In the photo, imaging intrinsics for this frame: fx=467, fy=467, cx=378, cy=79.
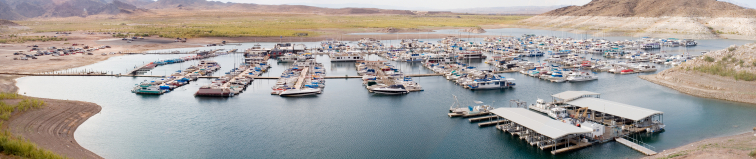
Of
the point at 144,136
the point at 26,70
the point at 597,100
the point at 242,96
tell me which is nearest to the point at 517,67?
the point at 597,100

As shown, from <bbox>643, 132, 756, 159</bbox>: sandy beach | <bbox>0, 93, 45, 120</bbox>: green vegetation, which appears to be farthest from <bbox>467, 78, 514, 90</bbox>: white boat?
<bbox>0, 93, 45, 120</bbox>: green vegetation

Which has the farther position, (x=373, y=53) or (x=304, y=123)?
(x=373, y=53)

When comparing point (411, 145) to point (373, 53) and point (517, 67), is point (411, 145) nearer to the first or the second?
point (517, 67)

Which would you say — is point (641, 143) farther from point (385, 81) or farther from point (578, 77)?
point (385, 81)

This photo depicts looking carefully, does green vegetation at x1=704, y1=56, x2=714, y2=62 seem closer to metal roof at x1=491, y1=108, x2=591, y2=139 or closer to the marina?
the marina

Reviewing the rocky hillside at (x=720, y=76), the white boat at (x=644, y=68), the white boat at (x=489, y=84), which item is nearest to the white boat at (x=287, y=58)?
the white boat at (x=489, y=84)

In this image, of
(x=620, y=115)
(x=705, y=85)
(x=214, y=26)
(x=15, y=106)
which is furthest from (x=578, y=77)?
(x=214, y=26)

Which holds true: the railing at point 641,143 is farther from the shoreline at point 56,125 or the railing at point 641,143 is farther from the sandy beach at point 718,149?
the shoreline at point 56,125
